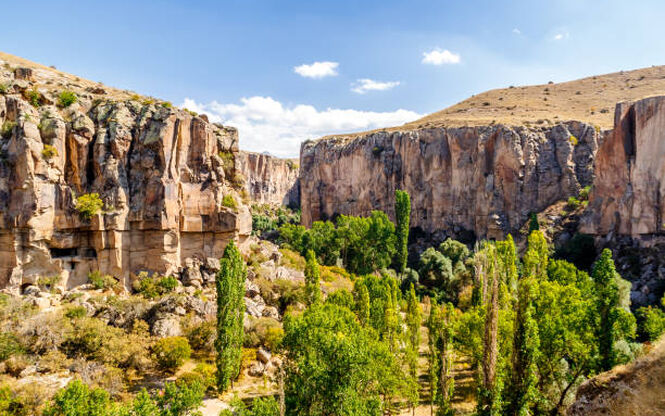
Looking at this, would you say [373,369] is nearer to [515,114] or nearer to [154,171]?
[154,171]

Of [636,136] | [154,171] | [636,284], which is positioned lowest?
[636,284]

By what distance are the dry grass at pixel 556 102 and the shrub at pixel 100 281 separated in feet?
187

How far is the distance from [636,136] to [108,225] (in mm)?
51191

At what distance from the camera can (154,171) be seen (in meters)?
28.1

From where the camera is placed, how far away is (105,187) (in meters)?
27.2

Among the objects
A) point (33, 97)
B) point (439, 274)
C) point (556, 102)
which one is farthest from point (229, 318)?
point (556, 102)

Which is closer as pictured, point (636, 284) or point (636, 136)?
point (636, 284)

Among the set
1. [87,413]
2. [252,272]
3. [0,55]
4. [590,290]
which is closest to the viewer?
[87,413]

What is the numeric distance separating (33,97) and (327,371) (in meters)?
29.3

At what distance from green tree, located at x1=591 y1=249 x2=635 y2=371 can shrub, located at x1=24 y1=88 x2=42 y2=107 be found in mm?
37508

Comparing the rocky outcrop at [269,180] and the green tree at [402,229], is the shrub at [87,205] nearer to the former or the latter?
Result: the green tree at [402,229]

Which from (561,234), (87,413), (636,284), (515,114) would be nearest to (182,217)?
(87,413)

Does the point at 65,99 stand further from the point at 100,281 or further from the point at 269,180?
the point at 269,180

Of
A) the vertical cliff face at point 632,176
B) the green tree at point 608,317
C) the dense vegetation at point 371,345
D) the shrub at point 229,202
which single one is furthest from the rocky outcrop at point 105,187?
the vertical cliff face at point 632,176
